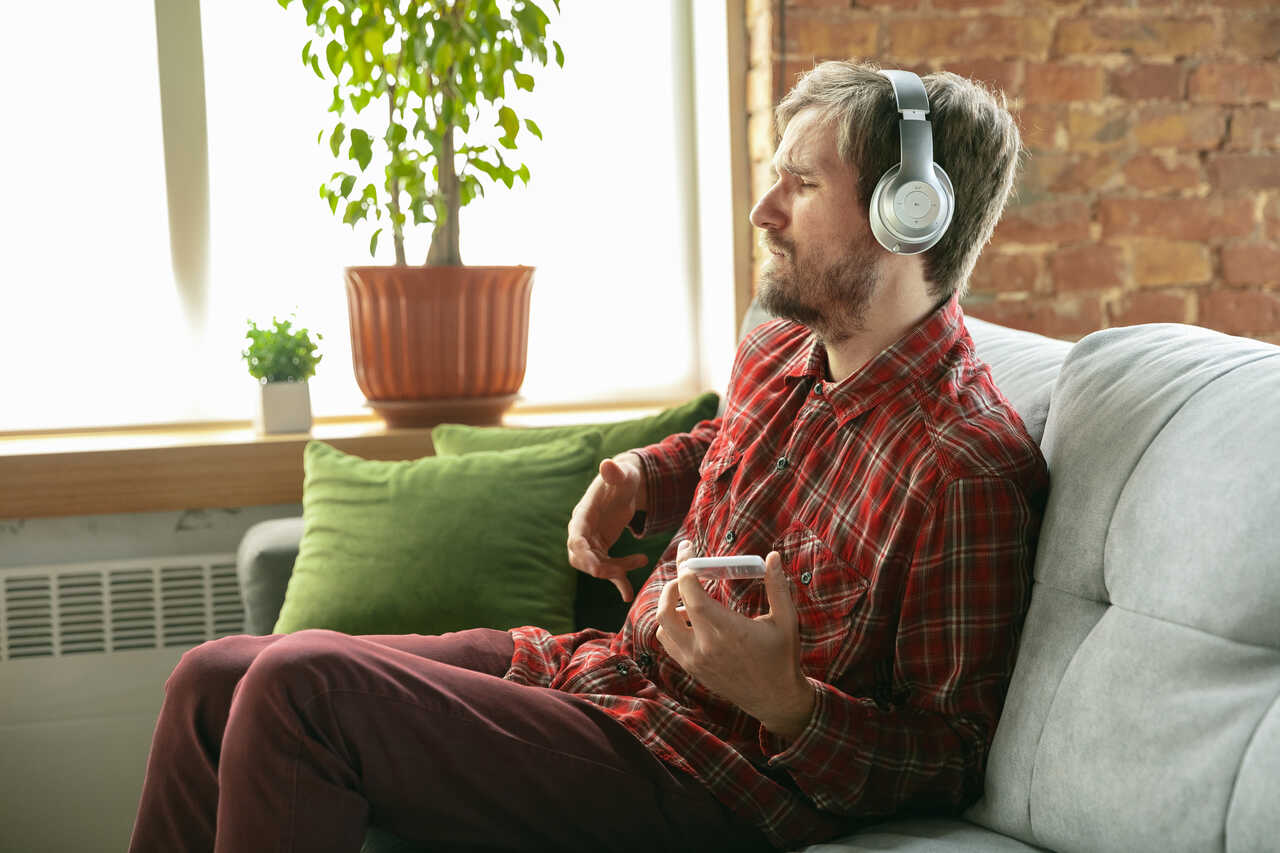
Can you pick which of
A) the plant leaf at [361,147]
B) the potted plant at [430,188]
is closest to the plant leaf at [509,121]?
the potted plant at [430,188]

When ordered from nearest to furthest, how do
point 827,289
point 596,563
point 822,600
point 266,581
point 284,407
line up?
point 822,600
point 827,289
point 596,563
point 266,581
point 284,407

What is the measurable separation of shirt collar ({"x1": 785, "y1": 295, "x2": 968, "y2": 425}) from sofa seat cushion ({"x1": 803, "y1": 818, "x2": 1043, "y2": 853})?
0.41 m

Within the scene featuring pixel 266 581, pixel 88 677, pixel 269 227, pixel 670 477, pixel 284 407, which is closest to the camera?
pixel 670 477

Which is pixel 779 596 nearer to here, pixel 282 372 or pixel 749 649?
pixel 749 649

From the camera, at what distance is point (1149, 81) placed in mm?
2113

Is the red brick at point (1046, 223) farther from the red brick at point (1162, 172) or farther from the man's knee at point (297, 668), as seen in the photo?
the man's knee at point (297, 668)

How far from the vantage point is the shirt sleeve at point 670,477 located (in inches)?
61.2

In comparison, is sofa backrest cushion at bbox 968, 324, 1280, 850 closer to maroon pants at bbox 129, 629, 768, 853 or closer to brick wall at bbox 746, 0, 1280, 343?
maroon pants at bbox 129, 629, 768, 853

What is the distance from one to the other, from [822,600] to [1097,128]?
1.39 m

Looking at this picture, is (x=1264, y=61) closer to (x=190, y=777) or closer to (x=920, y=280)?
(x=920, y=280)

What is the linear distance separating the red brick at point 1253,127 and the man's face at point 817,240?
1287mm

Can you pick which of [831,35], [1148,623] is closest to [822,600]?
[1148,623]

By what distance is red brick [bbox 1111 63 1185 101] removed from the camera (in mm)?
2109

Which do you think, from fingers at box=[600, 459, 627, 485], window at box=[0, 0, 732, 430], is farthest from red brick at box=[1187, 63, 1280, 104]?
fingers at box=[600, 459, 627, 485]
